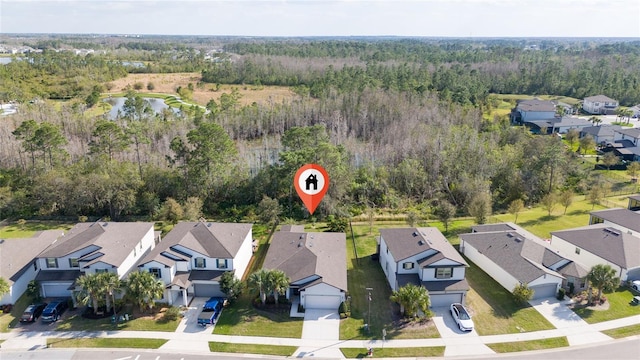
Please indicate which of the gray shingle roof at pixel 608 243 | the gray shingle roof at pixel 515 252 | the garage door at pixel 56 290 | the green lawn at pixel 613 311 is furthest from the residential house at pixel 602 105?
the garage door at pixel 56 290

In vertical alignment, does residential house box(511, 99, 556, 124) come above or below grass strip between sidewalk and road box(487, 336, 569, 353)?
above

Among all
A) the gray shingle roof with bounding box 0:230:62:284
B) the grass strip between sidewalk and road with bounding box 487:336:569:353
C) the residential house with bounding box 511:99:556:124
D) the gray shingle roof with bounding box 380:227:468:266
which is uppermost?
the residential house with bounding box 511:99:556:124

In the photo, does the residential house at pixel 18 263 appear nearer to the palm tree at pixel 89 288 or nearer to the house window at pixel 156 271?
the palm tree at pixel 89 288

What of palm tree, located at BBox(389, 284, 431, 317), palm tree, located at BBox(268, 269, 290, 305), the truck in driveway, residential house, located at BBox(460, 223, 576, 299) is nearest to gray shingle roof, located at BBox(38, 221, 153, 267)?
the truck in driveway

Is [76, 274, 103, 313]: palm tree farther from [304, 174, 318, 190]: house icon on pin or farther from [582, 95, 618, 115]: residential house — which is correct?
[582, 95, 618, 115]: residential house

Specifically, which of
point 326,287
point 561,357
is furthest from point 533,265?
point 326,287

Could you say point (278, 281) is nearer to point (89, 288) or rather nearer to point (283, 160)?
point (89, 288)

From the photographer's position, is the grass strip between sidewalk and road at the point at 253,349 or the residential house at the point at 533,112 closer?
the grass strip between sidewalk and road at the point at 253,349
